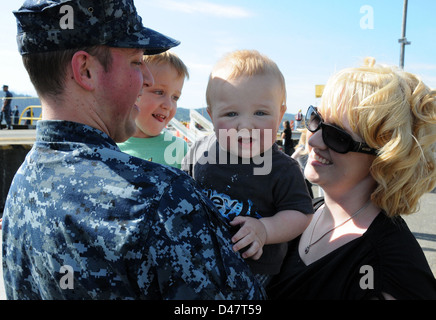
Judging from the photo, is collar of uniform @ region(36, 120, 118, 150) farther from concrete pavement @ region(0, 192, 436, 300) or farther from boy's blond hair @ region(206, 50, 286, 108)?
concrete pavement @ region(0, 192, 436, 300)

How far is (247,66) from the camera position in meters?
1.92

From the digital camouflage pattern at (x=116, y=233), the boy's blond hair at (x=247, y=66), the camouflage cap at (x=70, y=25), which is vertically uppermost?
the camouflage cap at (x=70, y=25)

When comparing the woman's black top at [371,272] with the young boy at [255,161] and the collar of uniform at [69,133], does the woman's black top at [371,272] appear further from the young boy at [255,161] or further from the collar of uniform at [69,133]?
the collar of uniform at [69,133]

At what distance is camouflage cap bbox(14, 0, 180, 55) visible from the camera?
1.30 metres

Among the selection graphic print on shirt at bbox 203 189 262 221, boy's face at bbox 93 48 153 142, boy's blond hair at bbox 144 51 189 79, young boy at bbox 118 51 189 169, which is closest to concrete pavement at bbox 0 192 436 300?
young boy at bbox 118 51 189 169

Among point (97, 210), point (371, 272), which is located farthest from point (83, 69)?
point (371, 272)

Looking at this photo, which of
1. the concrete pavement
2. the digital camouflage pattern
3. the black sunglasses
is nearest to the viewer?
the digital camouflage pattern

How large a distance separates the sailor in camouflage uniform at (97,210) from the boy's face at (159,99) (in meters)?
1.29

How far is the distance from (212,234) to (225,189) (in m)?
0.71

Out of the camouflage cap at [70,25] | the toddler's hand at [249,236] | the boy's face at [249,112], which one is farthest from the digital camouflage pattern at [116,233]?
the boy's face at [249,112]

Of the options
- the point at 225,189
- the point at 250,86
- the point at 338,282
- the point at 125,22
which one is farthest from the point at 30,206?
the point at 338,282

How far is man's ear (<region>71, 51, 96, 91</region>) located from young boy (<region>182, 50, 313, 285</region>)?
0.78 metres

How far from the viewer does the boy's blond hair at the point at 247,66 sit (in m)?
1.92
